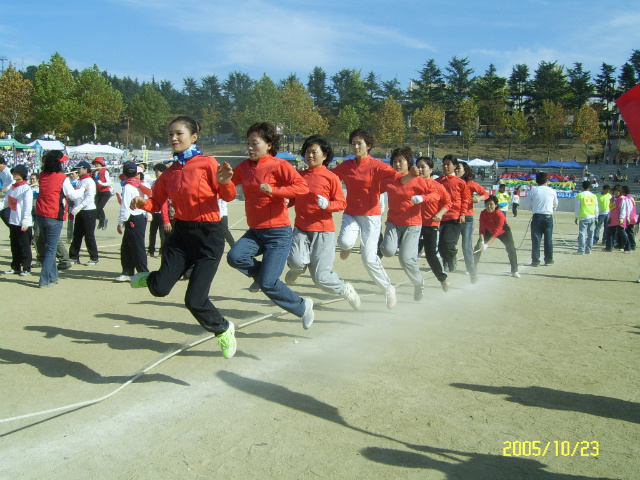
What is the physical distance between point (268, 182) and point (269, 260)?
2.53ft

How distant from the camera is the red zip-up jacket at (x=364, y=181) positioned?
7.42 meters

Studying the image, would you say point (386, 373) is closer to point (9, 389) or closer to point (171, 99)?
point (9, 389)

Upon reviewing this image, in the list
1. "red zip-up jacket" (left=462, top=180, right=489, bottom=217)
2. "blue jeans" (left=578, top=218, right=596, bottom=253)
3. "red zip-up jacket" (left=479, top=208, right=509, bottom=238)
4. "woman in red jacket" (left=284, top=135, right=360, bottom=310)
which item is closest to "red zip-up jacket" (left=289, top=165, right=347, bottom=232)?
"woman in red jacket" (left=284, top=135, right=360, bottom=310)

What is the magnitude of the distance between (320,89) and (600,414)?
106 metres

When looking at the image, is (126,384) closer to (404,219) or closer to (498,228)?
(404,219)

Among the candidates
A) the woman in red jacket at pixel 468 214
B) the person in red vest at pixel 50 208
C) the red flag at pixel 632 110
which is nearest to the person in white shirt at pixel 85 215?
the person in red vest at pixel 50 208

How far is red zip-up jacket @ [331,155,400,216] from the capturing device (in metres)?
7.42

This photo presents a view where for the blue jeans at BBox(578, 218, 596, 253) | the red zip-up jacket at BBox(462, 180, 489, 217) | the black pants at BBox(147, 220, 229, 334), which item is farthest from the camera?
the blue jeans at BBox(578, 218, 596, 253)

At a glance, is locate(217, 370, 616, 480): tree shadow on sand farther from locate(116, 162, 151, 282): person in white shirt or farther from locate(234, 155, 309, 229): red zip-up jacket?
locate(116, 162, 151, 282): person in white shirt

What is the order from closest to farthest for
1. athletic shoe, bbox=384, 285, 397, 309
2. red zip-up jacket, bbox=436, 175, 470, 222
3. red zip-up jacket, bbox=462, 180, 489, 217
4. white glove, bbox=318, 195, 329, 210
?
white glove, bbox=318, 195, 329, 210, athletic shoe, bbox=384, 285, 397, 309, red zip-up jacket, bbox=436, 175, 470, 222, red zip-up jacket, bbox=462, 180, 489, 217

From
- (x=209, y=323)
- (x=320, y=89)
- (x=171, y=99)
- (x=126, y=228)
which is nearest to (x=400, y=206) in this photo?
(x=209, y=323)

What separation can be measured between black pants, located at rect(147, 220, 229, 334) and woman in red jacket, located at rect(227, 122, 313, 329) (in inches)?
25.0

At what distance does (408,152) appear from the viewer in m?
8.23

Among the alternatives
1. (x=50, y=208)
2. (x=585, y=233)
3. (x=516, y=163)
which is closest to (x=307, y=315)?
(x=50, y=208)
